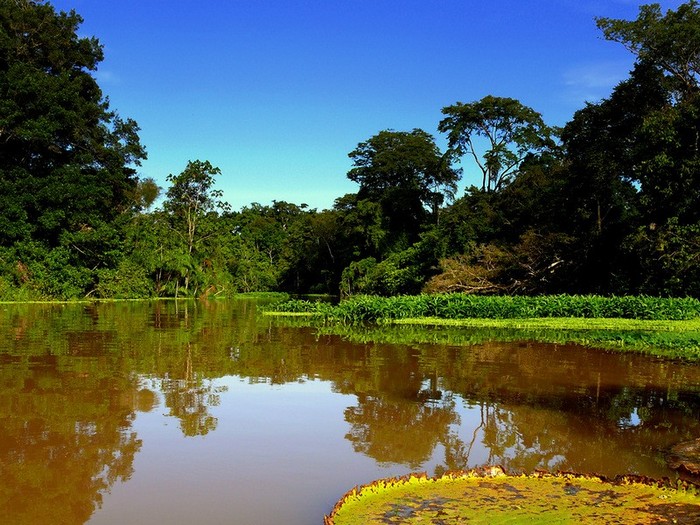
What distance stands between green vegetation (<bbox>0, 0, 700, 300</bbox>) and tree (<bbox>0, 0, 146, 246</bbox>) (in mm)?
97

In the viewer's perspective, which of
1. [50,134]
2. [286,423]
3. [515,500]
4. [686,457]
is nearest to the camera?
[515,500]

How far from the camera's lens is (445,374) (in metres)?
10.8

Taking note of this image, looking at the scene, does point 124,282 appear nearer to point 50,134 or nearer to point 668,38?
point 50,134

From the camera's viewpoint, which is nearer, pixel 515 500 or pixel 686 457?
pixel 515 500

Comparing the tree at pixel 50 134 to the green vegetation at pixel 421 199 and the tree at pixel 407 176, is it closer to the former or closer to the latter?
the green vegetation at pixel 421 199

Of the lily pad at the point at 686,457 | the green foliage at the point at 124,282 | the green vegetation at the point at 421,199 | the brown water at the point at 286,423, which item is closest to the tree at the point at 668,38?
the green vegetation at the point at 421,199

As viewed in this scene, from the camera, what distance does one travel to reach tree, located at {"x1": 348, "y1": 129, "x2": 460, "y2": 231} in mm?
41188

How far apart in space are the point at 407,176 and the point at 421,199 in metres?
1.93

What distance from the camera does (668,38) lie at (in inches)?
916

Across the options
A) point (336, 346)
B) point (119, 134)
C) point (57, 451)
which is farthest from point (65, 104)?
point (57, 451)

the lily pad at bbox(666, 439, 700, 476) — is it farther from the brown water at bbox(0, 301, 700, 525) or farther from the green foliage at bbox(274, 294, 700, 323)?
the green foliage at bbox(274, 294, 700, 323)

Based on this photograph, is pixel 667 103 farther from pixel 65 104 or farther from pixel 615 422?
pixel 65 104

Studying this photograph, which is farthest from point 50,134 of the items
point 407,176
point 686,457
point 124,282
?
point 686,457

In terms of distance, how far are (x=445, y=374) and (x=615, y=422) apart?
142 inches
